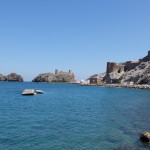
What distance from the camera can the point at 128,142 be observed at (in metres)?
15.3

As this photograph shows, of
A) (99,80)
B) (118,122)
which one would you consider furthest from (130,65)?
(118,122)

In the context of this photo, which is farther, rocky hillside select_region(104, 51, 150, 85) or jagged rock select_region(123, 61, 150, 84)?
rocky hillside select_region(104, 51, 150, 85)

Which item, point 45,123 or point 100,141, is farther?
point 45,123

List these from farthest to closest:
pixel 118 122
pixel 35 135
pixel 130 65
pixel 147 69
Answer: pixel 130 65 < pixel 147 69 < pixel 118 122 < pixel 35 135

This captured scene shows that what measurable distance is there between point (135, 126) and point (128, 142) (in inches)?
227

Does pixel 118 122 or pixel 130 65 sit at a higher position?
pixel 130 65

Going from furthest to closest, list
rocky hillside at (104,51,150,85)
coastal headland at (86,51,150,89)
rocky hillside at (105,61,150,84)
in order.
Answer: rocky hillside at (104,51,150,85) → coastal headland at (86,51,150,89) → rocky hillside at (105,61,150,84)

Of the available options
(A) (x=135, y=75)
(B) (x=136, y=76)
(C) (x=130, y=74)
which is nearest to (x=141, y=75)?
(B) (x=136, y=76)

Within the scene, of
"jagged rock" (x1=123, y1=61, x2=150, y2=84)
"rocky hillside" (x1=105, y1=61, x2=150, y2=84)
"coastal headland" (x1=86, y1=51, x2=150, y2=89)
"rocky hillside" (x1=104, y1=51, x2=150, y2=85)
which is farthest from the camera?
"rocky hillside" (x1=104, y1=51, x2=150, y2=85)

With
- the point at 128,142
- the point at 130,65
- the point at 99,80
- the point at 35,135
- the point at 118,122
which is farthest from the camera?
the point at 99,80

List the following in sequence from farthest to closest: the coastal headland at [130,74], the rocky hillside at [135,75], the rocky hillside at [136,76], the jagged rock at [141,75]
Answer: the rocky hillside at [135,75], the coastal headland at [130,74], the rocky hillside at [136,76], the jagged rock at [141,75]

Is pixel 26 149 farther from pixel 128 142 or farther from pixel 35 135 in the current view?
pixel 128 142

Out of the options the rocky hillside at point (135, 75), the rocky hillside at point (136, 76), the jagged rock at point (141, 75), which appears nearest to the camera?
the jagged rock at point (141, 75)

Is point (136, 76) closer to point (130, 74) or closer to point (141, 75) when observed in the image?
point (141, 75)
